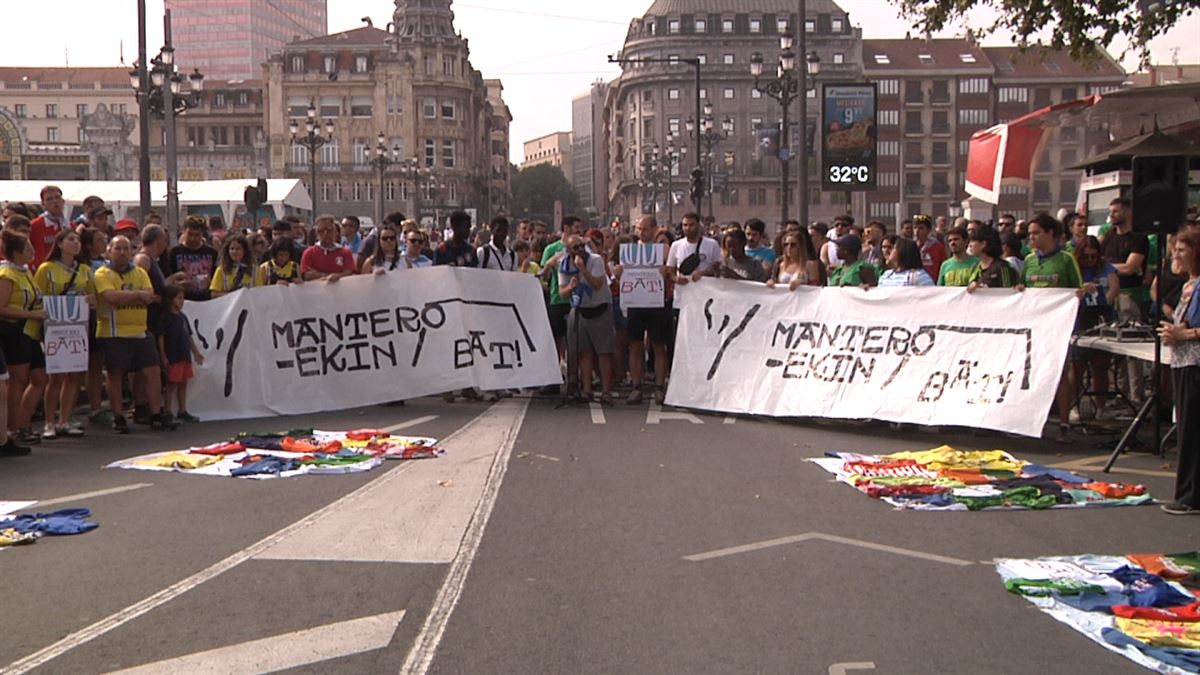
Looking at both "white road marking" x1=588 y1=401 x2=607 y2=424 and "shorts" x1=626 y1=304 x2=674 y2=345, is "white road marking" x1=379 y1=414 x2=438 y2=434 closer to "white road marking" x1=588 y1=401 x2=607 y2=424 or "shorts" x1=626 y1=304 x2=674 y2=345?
"white road marking" x1=588 y1=401 x2=607 y2=424

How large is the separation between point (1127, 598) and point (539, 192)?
182426mm

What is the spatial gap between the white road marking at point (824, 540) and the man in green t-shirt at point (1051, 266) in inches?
194

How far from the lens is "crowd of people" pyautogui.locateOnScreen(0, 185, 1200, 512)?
12.3m

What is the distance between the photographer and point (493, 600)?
6.48 m

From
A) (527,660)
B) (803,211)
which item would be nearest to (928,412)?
(527,660)

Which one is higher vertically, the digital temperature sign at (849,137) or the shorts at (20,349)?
the digital temperature sign at (849,137)

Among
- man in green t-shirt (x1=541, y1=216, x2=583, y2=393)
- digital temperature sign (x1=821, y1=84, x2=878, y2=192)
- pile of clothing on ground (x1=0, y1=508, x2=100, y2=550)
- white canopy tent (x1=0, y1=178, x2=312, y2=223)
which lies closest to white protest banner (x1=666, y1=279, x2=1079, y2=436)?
man in green t-shirt (x1=541, y1=216, x2=583, y2=393)

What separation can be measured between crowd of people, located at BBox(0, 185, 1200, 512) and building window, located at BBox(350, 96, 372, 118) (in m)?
111

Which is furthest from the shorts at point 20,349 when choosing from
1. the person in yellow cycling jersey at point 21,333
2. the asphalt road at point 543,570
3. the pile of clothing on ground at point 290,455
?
the pile of clothing on ground at point 290,455

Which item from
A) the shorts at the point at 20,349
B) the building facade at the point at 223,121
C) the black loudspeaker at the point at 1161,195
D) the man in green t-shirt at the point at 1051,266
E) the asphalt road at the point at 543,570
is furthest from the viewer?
the building facade at the point at 223,121

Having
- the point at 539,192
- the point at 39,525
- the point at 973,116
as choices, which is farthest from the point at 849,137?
the point at 539,192

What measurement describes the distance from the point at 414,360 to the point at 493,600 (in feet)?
28.1

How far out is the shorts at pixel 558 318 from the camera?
16184mm

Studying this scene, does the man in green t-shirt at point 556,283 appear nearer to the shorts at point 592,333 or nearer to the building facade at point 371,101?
the shorts at point 592,333
